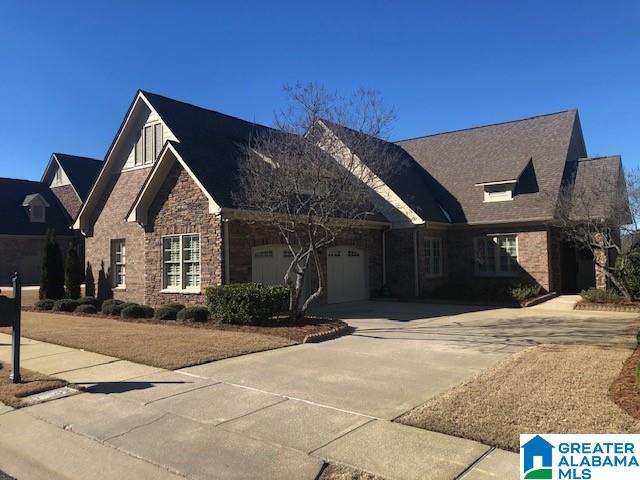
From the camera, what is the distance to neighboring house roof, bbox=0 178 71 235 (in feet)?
105

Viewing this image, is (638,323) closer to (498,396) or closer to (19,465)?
(498,396)

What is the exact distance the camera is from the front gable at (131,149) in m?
19.8

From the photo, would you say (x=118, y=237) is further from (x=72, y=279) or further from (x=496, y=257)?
(x=496, y=257)

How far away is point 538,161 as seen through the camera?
23.5 m

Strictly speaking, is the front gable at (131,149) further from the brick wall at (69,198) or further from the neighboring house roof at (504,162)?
the brick wall at (69,198)

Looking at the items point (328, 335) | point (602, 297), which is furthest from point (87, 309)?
point (602, 297)

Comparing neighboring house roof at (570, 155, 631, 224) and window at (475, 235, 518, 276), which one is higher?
neighboring house roof at (570, 155, 631, 224)

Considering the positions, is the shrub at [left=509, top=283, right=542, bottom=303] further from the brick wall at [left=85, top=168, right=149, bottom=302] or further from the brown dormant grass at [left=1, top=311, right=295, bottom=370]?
the brick wall at [left=85, top=168, right=149, bottom=302]

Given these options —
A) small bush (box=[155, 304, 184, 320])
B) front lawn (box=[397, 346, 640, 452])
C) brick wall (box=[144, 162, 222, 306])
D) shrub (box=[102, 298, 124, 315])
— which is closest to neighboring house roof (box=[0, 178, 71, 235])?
brick wall (box=[144, 162, 222, 306])

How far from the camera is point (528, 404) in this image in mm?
6484

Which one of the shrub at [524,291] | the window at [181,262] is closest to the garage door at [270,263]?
the window at [181,262]

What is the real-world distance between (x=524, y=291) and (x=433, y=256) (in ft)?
14.2

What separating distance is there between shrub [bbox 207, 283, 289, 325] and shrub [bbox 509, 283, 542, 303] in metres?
9.63

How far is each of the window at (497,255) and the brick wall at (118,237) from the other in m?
13.7
